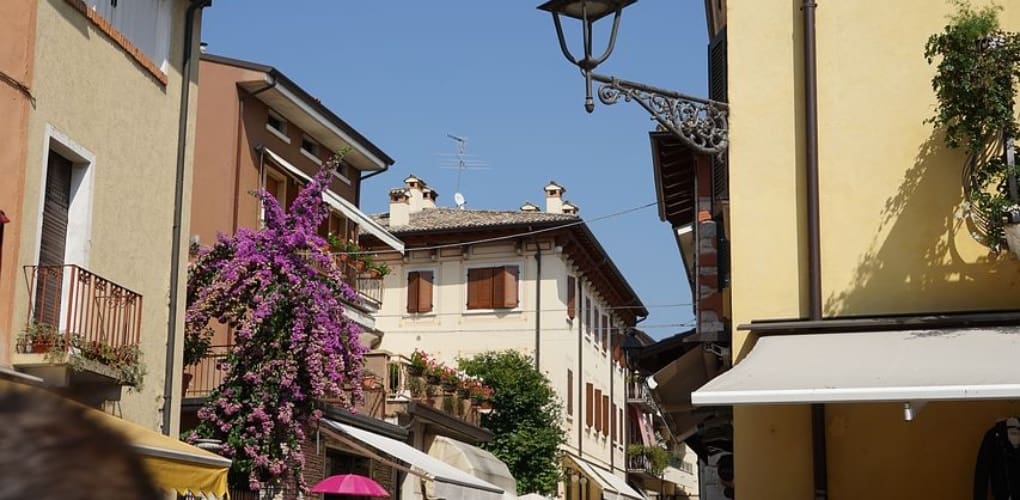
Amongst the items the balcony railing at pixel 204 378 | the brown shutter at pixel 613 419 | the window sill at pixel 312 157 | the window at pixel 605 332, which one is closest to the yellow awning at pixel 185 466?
the balcony railing at pixel 204 378

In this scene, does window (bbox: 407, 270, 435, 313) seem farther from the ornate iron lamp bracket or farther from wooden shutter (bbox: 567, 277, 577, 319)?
the ornate iron lamp bracket

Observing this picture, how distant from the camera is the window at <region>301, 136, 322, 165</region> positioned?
26.6m

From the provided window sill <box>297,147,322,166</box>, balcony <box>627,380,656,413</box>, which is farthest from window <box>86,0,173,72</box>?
balcony <box>627,380,656,413</box>

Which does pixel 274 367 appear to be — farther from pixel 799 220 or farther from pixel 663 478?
pixel 663 478

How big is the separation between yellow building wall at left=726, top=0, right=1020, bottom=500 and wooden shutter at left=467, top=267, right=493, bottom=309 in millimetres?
29990

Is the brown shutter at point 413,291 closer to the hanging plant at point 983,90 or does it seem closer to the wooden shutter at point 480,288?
the wooden shutter at point 480,288

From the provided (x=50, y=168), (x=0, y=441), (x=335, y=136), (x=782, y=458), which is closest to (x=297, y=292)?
(x=50, y=168)

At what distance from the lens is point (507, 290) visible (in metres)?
39.3

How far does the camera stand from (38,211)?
12.7m

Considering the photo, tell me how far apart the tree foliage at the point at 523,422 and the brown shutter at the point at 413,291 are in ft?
11.0

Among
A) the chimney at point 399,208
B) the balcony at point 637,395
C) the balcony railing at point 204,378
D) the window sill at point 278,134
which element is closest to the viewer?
the balcony railing at point 204,378

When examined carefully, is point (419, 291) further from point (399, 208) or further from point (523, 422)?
point (523, 422)

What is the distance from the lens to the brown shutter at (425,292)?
39919mm

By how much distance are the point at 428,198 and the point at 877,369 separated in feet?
124
